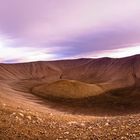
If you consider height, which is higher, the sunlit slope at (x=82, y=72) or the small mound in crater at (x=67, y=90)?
the sunlit slope at (x=82, y=72)

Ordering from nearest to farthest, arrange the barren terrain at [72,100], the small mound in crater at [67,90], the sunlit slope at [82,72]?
the barren terrain at [72,100], the small mound in crater at [67,90], the sunlit slope at [82,72]

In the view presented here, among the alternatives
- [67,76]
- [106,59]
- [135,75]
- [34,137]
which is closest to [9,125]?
[34,137]

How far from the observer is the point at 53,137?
9.32 meters

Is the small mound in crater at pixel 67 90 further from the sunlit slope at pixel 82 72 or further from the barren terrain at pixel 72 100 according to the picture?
the sunlit slope at pixel 82 72

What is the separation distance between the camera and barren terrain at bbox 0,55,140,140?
9711 millimetres

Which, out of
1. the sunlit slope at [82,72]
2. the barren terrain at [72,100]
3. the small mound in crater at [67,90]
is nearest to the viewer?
the barren terrain at [72,100]

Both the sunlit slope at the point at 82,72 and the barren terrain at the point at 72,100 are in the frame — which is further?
the sunlit slope at the point at 82,72

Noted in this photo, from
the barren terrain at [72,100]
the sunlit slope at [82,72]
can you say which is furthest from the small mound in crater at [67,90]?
the sunlit slope at [82,72]

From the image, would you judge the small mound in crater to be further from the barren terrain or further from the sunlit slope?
the sunlit slope

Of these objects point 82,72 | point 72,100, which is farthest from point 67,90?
point 82,72

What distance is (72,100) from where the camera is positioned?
212 ft

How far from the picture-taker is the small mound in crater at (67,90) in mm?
69312

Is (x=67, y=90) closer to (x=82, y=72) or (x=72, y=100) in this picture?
(x=72, y=100)

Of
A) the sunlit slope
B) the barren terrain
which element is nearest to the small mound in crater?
the barren terrain
